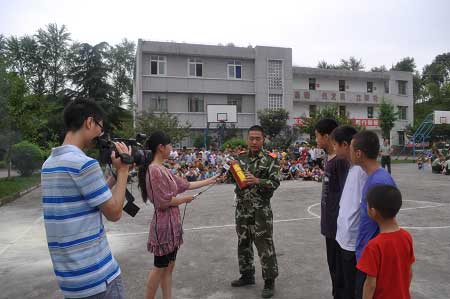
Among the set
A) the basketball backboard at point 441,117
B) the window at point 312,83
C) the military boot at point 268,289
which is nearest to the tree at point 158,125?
the window at point 312,83

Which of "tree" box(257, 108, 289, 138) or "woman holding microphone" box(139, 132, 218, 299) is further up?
"tree" box(257, 108, 289, 138)

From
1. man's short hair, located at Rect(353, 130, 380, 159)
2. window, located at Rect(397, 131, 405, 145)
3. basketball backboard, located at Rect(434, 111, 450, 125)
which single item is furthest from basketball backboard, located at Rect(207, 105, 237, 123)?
man's short hair, located at Rect(353, 130, 380, 159)

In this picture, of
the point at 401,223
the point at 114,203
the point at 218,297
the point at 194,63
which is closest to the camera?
the point at 114,203

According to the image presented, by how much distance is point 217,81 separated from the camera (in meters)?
31.6

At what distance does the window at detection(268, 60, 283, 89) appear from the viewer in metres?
33.0

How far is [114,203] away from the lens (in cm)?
209

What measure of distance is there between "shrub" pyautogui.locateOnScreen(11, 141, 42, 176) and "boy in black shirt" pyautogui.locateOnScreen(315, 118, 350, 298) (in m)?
18.8

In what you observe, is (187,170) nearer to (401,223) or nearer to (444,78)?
(401,223)

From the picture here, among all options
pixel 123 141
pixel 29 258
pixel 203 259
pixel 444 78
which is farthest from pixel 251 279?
pixel 444 78

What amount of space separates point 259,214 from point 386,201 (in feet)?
6.54

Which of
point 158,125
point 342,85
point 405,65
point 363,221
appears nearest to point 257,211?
point 363,221

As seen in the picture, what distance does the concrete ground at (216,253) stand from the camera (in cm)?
427

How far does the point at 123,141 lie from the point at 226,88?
1177 inches

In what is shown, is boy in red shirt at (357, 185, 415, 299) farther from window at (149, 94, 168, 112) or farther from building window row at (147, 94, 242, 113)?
window at (149, 94, 168, 112)
